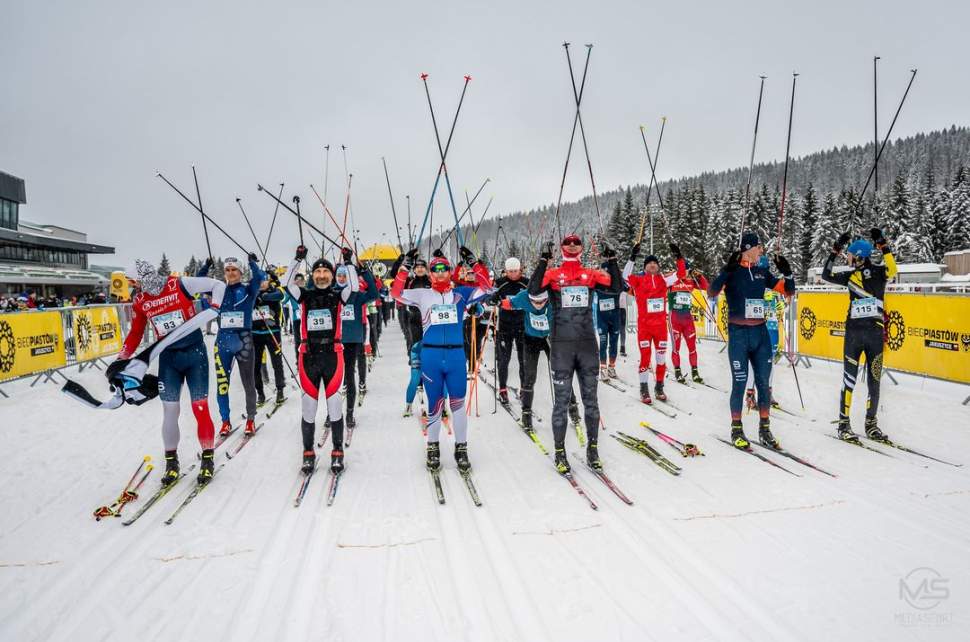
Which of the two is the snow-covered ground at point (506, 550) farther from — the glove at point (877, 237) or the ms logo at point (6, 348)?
the ms logo at point (6, 348)

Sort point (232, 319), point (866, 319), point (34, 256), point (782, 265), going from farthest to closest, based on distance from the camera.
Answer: point (34, 256) < point (232, 319) < point (866, 319) < point (782, 265)

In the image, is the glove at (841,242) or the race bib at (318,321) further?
the glove at (841,242)

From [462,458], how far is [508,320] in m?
3.31

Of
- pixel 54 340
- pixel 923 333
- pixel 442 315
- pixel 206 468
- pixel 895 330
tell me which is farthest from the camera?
pixel 54 340

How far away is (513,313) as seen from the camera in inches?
332

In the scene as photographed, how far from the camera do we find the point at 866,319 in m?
6.33

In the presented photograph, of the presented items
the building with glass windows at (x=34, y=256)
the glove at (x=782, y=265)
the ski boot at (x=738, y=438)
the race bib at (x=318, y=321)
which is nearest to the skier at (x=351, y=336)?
the race bib at (x=318, y=321)

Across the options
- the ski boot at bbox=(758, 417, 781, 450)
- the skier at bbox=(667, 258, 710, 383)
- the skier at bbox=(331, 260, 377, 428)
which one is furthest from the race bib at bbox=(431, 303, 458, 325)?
the skier at bbox=(667, 258, 710, 383)

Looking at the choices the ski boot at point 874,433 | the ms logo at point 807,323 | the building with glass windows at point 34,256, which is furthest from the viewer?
the building with glass windows at point 34,256

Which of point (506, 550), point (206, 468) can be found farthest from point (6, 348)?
point (506, 550)

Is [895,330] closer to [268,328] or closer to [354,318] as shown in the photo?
[354,318]

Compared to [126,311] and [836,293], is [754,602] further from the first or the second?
[126,311]

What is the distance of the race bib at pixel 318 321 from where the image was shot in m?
5.62

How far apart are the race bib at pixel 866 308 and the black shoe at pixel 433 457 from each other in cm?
552
